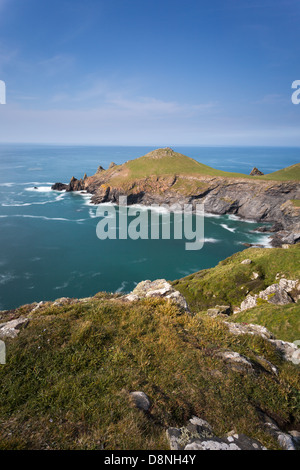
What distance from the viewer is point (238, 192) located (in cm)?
12650

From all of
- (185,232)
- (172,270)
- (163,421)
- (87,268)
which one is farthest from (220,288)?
(185,232)

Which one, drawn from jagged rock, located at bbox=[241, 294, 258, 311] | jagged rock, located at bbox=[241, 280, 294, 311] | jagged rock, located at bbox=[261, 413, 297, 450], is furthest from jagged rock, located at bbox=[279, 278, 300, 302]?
jagged rock, located at bbox=[261, 413, 297, 450]

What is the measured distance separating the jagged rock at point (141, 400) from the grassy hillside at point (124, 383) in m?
0.21

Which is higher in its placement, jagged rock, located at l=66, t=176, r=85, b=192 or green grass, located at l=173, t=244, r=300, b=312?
jagged rock, located at l=66, t=176, r=85, b=192

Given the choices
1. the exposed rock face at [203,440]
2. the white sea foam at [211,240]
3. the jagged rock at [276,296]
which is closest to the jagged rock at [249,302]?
the jagged rock at [276,296]

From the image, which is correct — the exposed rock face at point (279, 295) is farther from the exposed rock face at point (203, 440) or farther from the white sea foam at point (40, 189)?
the white sea foam at point (40, 189)

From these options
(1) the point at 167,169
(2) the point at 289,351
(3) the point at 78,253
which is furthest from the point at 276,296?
(1) the point at 167,169

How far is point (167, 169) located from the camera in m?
159

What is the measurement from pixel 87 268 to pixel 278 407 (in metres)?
60.9

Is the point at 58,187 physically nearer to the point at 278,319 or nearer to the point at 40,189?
the point at 40,189

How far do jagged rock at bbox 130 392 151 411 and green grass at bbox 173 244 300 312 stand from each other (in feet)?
95.3

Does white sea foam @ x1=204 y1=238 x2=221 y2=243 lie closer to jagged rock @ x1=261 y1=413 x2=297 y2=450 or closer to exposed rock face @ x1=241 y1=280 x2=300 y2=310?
exposed rock face @ x1=241 y1=280 x2=300 y2=310

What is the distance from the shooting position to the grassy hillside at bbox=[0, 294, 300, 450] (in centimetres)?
634
